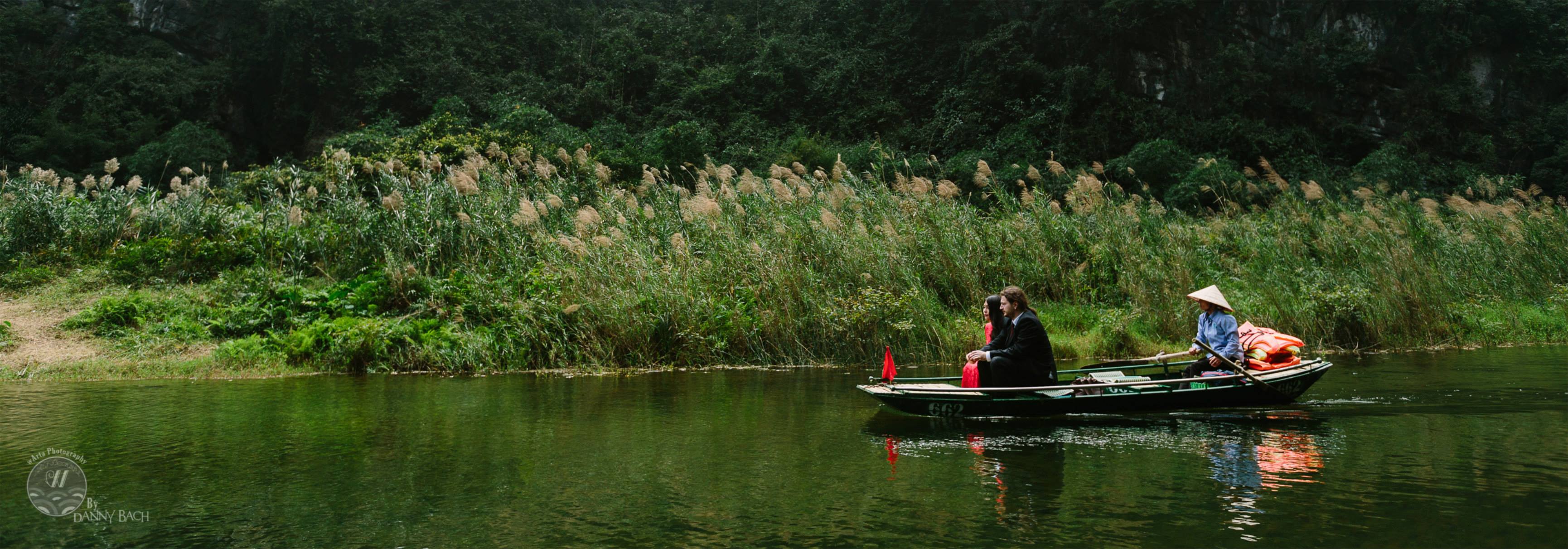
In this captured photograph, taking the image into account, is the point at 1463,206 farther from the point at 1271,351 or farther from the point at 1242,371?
the point at 1242,371

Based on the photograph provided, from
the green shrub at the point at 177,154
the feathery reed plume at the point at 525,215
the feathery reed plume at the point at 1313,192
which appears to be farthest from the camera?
the green shrub at the point at 177,154

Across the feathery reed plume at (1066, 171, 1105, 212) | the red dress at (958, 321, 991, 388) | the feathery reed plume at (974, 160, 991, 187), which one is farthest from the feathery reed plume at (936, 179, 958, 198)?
the red dress at (958, 321, 991, 388)

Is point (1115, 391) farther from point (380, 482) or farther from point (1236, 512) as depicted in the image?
point (380, 482)

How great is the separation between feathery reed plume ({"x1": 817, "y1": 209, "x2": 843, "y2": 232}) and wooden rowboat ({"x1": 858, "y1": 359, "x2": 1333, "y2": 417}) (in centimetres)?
509

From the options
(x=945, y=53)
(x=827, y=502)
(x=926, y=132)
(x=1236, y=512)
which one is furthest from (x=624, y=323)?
(x=945, y=53)

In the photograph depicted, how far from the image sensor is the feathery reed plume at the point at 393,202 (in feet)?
48.3

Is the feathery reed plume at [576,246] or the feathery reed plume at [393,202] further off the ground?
the feathery reed plume at [393,202]

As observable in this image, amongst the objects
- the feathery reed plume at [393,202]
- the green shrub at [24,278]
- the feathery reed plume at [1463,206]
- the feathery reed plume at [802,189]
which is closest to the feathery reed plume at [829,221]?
the feathery reed plume at [802,189]

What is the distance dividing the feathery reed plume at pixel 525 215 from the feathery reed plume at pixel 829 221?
399 cm

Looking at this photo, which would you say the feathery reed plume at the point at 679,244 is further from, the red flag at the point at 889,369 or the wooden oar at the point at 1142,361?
the wooden oar at the point at 1142,361

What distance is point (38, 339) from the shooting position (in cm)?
1312

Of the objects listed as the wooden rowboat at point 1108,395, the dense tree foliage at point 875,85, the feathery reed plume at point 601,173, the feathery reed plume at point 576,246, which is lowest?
the wooden rowboat at point 1108,395

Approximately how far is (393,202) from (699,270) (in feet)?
16.2

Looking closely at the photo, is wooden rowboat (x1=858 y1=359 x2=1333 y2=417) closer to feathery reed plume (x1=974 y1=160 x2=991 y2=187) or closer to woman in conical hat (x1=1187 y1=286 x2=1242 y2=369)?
woman in conical hat (x1=1187 y1=286 x2=1242 y2=369)
